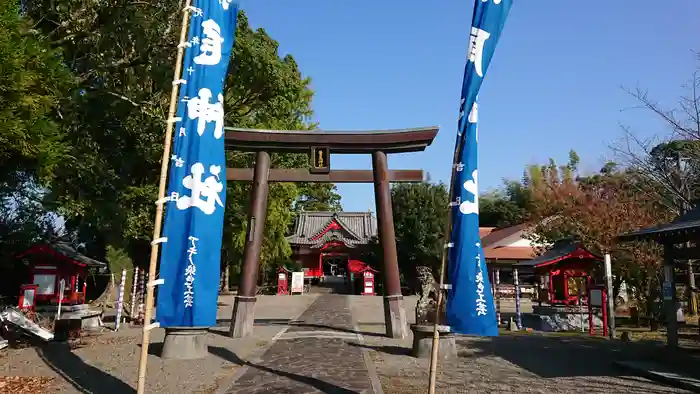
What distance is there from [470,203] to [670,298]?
22.4ft

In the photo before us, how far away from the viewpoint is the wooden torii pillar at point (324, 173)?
40.8 feet

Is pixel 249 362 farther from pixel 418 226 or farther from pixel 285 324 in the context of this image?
pixel 418 226

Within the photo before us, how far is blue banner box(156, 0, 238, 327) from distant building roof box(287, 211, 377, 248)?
3052 centimetres

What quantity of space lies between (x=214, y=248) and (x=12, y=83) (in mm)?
3130

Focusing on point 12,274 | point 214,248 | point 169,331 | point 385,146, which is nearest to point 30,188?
point 12,274

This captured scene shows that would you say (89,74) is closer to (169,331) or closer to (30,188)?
(169,331)

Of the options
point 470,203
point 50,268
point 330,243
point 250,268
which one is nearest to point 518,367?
point 470,203

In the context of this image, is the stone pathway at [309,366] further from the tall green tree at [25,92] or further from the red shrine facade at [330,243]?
the red shrine facade at [330,243]

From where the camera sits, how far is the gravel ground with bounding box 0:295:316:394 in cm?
706

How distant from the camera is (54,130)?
694cm

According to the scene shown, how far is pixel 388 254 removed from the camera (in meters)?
12.6

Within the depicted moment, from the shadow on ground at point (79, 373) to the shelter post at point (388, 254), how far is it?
6.55 meters

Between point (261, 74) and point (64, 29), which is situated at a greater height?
point (261, 74)

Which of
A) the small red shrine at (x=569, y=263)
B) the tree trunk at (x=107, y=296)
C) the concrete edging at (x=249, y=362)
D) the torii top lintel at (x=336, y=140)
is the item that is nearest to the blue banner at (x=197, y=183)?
the concrete edging at (x=249, y=362)
